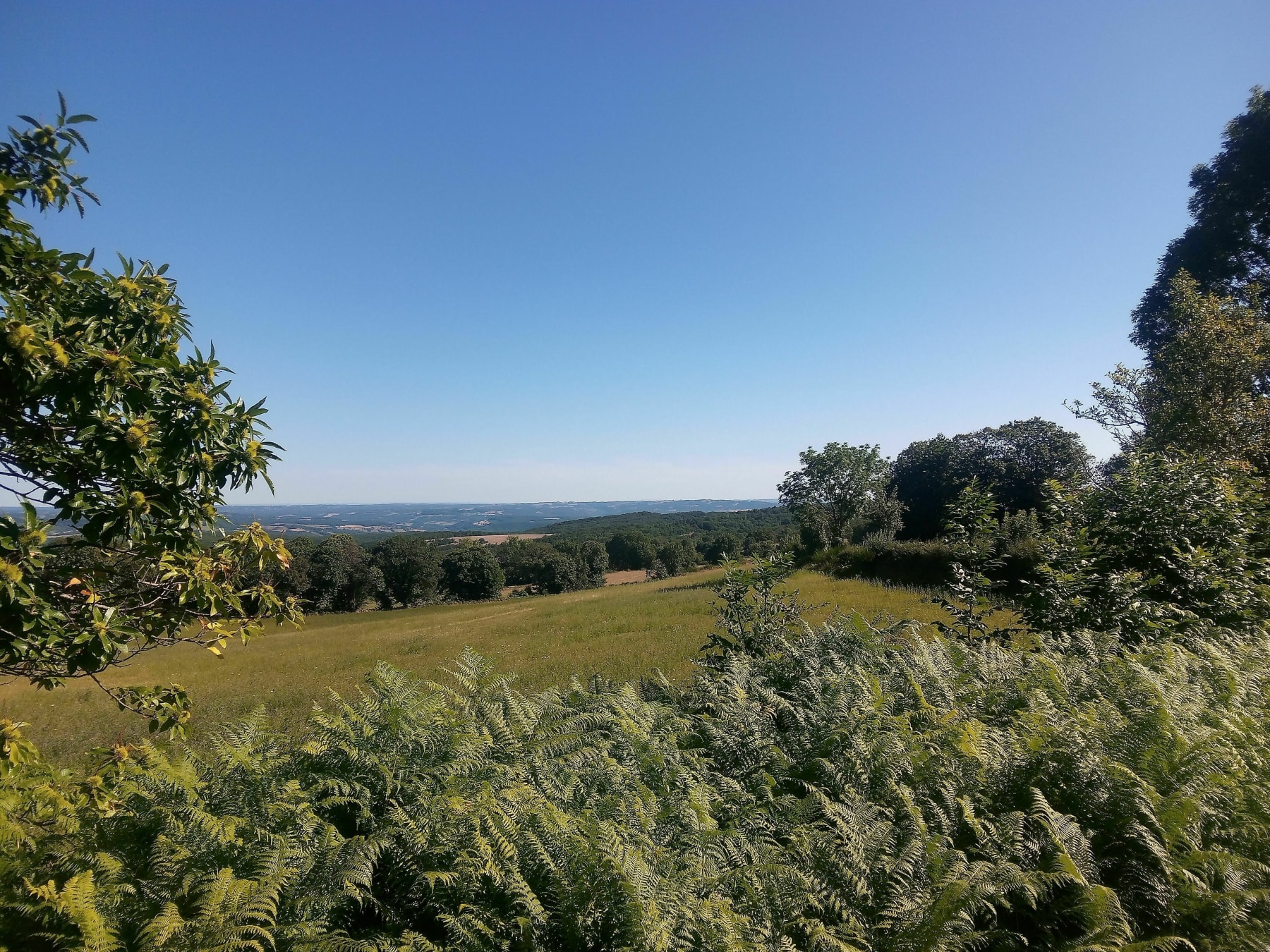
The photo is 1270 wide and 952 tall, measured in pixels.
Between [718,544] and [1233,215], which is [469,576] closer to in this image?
[718,544]

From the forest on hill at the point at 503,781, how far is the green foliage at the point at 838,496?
29.4 m

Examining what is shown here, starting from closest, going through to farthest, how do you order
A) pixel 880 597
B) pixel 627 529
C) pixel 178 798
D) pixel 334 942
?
pixel 334 942 → pixel 178 798 → pixel 880 597 → pixel 627 529

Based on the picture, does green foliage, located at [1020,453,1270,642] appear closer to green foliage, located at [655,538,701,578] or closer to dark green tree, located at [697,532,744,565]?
dark green tree, located at [697,532,744,565]

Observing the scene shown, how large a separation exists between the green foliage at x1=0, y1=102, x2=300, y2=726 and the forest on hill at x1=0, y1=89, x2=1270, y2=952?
1 cm

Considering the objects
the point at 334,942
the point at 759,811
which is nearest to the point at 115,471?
the point at 334,942

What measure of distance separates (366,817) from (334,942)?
2.59 ft

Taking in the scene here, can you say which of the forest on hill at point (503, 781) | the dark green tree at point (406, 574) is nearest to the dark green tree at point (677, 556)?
the dark green tree at point (406, 574)

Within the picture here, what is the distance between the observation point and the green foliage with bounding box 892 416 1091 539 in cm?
3781

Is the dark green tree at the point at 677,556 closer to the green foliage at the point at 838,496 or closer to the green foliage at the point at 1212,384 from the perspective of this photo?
the green foliage at the point at 838,496

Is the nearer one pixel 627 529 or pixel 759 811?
pixel 759 811

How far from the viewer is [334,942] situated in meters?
1.39

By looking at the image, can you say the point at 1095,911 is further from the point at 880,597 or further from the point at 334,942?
the point at 880,597

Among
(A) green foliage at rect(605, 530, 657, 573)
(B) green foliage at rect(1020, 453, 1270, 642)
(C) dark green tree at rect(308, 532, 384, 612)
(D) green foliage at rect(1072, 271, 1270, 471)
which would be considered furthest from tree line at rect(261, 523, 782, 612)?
(B) green foliage at rect(1020, 453, 1270, 642)

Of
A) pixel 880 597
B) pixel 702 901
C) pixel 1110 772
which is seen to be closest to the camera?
pixel 702 901
